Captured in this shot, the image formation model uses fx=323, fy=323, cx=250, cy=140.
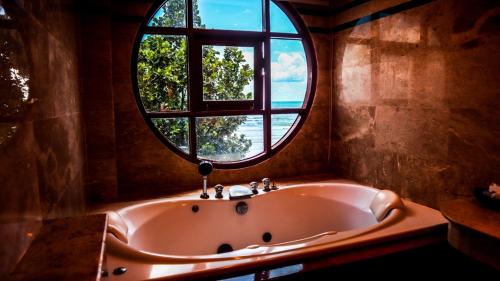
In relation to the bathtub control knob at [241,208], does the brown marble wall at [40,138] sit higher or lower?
higher

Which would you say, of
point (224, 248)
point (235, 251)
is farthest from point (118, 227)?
point (224, 248)

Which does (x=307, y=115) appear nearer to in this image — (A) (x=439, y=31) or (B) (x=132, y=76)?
(A) (x=439, y=31)

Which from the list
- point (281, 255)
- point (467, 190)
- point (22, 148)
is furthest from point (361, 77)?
point (22, 148)

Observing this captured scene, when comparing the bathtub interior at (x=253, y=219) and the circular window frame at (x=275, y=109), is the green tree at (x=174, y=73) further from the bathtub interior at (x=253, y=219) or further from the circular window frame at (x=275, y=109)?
the bathtub interior at (x=253, y=219)

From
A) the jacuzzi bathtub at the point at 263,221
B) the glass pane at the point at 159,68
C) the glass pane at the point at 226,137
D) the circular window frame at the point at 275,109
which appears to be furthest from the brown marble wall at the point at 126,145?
the glass pane at the point at 226,137

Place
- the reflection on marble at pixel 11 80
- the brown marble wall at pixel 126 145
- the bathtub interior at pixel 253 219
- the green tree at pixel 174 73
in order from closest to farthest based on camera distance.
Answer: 1. the reflection on marble at pixel 11 80
2. the bathtub interior at pixel 253 219
3. the brown marble wall at pixel 126 145
4. the green tree at pixel 174 73

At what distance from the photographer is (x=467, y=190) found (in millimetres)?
1922

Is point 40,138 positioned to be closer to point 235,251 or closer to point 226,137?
point 235,251

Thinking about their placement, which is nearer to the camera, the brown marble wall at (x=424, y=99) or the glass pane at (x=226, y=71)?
the brown marble wall at (x=424, y=99)

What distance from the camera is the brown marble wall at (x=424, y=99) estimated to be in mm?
1792

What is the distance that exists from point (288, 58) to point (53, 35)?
15.1 m

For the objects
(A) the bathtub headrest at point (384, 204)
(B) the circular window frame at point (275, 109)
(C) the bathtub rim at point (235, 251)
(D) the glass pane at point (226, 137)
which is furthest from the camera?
(D) the glass pane at point (226, 137)

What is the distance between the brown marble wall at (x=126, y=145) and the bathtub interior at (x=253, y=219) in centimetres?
40

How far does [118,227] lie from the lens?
1.70 metres
